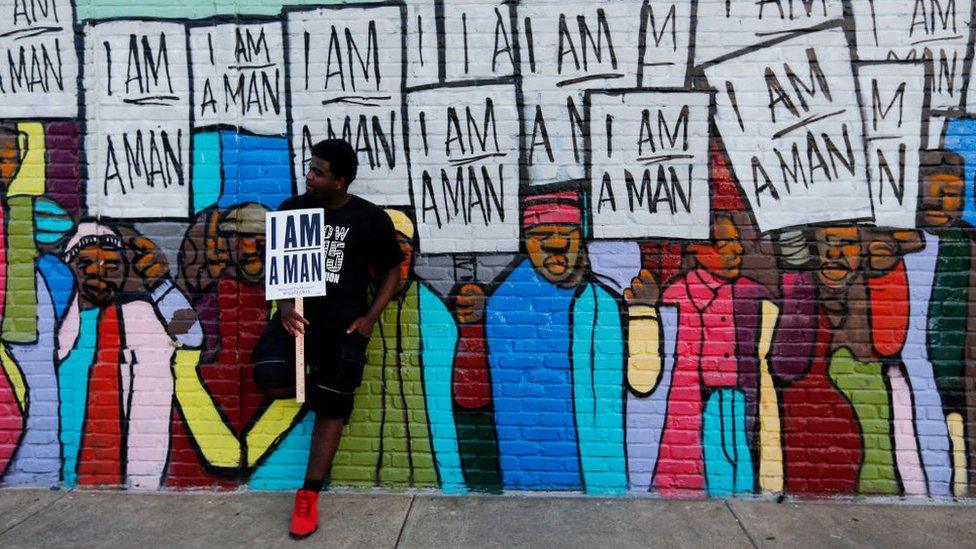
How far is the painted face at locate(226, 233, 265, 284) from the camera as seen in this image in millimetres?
4594

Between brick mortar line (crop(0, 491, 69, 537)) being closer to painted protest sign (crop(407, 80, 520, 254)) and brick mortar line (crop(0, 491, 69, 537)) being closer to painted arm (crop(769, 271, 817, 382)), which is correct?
painted protest sign (crop(407, 80, 520, 254))

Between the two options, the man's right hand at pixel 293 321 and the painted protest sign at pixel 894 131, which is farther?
the painted protest sign at pixel 894 131

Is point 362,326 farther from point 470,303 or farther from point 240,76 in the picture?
point 240,76

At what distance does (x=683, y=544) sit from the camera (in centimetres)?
394

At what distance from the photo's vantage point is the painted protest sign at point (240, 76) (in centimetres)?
457

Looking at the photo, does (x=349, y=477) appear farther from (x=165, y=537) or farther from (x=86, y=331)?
(x=86, y=331)

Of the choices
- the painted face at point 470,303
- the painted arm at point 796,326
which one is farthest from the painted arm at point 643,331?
the painted face at point 470,303

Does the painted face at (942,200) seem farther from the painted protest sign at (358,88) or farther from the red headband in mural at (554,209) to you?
the painted protest sign at (358,88)

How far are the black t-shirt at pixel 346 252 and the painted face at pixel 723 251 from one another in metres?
1.77

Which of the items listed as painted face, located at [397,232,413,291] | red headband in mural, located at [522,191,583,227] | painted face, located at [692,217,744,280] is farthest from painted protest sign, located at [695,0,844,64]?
painted face, located at [397,232,413,291]

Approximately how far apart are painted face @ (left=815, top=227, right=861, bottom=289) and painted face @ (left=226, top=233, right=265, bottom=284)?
10.7ft

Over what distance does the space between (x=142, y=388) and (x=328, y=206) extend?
1.67 meters

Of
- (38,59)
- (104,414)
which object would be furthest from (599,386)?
(38,59)

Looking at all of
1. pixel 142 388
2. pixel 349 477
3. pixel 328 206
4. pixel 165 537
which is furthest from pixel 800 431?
pixel 142 388
